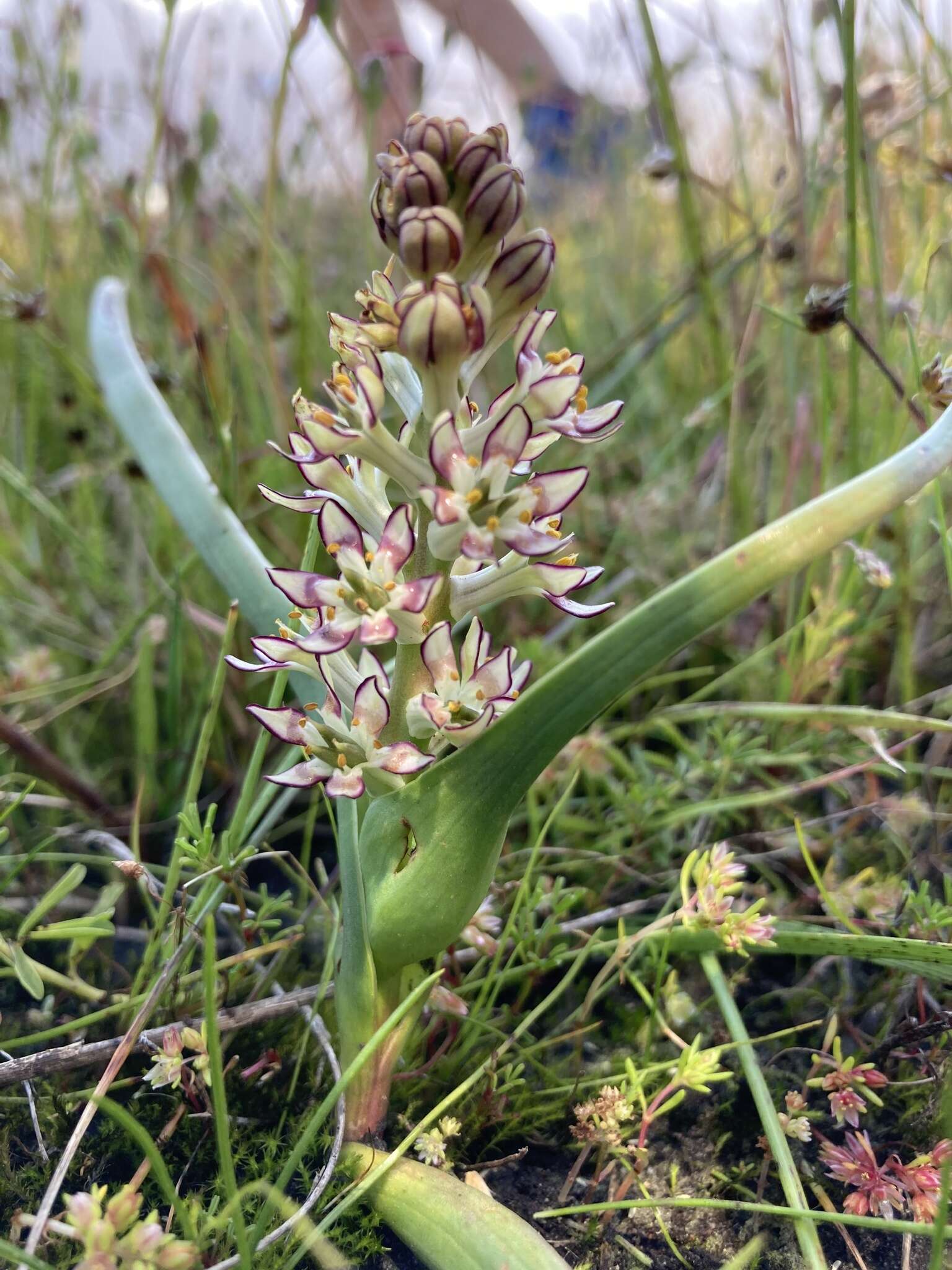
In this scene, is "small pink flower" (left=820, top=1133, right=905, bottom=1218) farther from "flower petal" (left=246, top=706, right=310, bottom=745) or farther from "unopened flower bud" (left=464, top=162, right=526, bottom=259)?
"unopened flower bud" (left=464, top=162, right=526, bottom=259)

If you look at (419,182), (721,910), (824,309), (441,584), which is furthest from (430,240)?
(721,910)

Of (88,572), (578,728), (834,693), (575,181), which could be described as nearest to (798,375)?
(834,693)

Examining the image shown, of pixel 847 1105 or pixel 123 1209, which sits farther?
pixel 847 1105

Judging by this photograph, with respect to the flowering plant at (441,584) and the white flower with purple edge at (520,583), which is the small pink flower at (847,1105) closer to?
the flowering plant at (441,584)

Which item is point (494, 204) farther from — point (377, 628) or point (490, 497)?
point (377, 628)

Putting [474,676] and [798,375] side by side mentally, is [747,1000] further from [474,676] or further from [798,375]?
[798,375]

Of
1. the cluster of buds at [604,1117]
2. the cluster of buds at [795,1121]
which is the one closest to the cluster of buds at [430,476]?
the cluster of buds at [604,1117]
